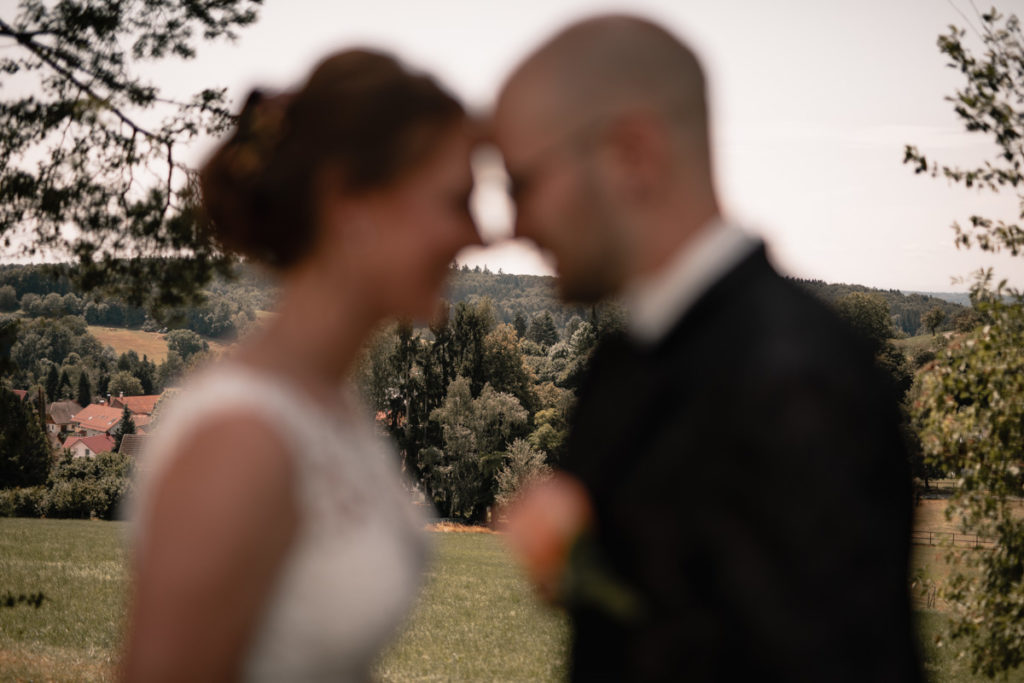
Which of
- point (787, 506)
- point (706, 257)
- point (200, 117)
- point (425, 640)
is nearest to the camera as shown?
point (787, 506)

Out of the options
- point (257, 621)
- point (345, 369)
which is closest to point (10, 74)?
point (345, 369)

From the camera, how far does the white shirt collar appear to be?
137 cm

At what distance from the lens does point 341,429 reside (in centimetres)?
185

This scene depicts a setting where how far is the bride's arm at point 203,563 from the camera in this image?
1347 millimetres

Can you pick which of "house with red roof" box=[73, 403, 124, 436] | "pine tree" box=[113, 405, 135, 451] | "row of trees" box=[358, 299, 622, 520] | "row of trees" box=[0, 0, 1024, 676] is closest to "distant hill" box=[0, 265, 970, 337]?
"row of trees" box=[0, 0, 1024, 676]

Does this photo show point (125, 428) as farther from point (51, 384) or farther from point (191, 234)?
point (191, 234)

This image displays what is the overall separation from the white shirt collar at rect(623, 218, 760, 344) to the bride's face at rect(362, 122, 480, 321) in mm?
529

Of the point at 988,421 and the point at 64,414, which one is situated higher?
the point at 988,421

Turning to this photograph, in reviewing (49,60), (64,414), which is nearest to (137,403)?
(64,414)

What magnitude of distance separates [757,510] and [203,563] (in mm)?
879

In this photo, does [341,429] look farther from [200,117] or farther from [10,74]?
[10,74]

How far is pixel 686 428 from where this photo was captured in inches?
46.9

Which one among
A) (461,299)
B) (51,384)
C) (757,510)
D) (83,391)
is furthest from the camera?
(83,391)

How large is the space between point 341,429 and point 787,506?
1064mm
